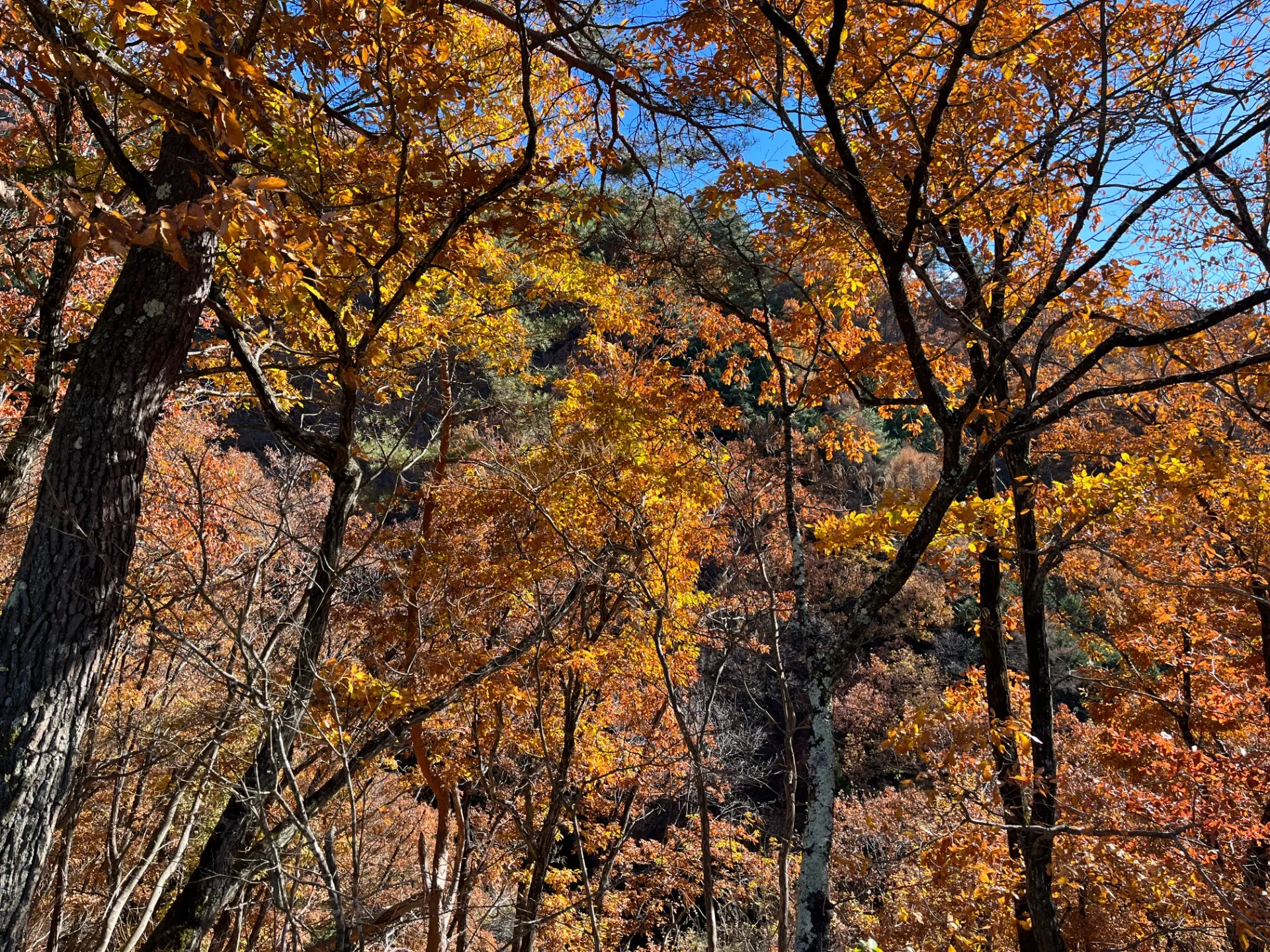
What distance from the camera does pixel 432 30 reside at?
3.74 metres

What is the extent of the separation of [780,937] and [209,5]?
18.3 feet

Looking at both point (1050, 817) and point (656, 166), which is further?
point (1050, 817)

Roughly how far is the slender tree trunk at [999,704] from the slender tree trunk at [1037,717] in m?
0.17

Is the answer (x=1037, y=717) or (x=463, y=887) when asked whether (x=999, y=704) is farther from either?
(x=463, y=887)

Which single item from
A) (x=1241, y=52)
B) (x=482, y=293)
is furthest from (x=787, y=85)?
(x=482, y=293)

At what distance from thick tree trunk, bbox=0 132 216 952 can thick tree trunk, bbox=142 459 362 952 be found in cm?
80

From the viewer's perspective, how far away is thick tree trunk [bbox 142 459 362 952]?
362cm

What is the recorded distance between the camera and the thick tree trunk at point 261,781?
3.62 m

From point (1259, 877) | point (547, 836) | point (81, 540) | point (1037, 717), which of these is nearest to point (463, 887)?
point (547, 836)

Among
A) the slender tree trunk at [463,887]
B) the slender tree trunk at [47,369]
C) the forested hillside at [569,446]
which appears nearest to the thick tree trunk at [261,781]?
the forested hillside at [569,446]

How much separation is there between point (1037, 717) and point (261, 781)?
5777 millimetres

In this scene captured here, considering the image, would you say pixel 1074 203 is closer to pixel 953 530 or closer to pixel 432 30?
pixel 953 530

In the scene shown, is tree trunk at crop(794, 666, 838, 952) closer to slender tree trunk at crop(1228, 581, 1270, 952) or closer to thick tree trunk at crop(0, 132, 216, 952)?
slender tree trunk at crop(1228, 581, 1270, 952)

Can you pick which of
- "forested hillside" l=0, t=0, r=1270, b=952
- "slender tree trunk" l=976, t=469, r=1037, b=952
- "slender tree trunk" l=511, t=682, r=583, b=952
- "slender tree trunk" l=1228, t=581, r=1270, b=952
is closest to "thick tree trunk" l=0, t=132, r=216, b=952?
"forested hillside" l=0, t=0, r=1270, b=952
